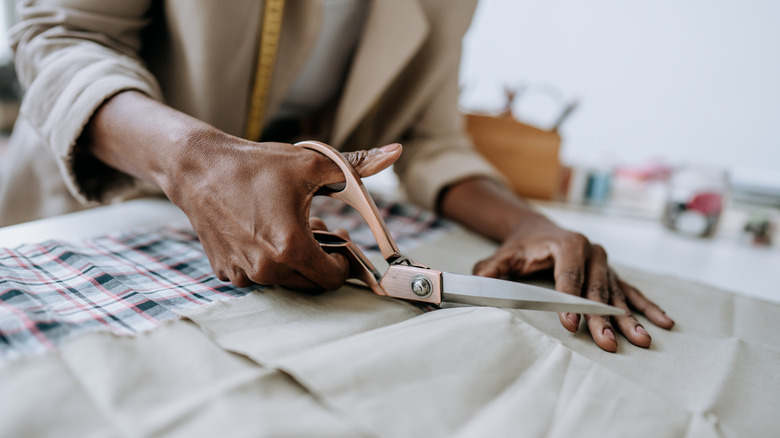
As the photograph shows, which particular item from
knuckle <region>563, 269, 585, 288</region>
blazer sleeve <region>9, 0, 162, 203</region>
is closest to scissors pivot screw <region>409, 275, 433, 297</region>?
knuckle <region>563, 269, 585, 288</region>

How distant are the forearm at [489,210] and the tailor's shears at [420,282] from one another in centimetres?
31

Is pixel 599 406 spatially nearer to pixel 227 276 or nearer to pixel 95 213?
pixel 227 276

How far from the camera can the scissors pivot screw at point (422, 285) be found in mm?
557

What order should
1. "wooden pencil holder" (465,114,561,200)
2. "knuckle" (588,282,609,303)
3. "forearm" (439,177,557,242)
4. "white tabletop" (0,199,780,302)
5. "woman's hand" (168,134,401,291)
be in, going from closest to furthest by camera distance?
"woman's hand" (168,134,401,291)
"knuckle" (588,282,609,303)
"white tabletop" (0,199,780,302)
"forearm" (439,177,557,242)
"wooden pencil holder" (465,114,561,200)

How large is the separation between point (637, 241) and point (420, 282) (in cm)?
92

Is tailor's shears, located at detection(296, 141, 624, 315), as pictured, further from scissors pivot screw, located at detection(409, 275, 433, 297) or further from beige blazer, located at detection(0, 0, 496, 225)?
beige blazer, located at detection(0, 0, 496, 225)

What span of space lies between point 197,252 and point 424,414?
Answer: 1.47 ft

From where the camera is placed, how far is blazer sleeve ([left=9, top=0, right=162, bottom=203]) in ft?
2.28

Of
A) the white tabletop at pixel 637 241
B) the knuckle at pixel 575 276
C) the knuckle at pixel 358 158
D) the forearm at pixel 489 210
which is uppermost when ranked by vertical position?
the knuckle at pixel 358 158

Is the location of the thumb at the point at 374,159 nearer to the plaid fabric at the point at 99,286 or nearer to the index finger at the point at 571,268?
the plaid fabric at the point at 99,286

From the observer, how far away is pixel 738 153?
1762 mm

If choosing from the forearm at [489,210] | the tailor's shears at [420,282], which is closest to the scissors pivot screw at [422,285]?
the tailor's shears at [420,282]

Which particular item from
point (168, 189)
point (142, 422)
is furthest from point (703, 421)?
point (168, 189)

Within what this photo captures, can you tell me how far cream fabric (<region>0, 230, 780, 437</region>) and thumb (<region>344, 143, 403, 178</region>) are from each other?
16 centimetres
